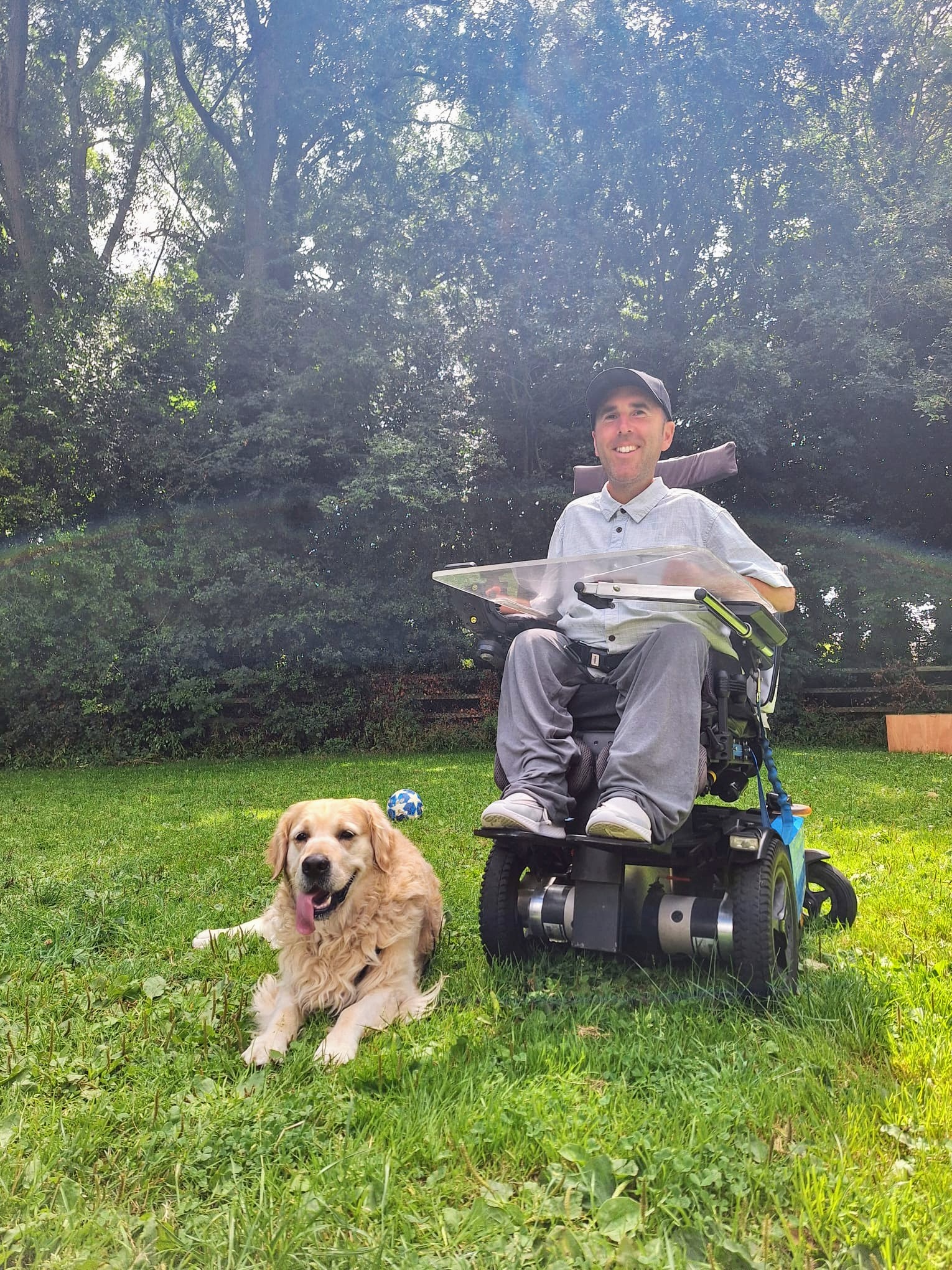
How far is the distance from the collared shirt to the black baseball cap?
28cm

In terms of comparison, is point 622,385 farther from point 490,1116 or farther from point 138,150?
point 138,150

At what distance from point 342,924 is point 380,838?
0.26 meters

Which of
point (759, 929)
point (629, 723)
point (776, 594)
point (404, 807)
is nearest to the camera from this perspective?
point (759, 929)

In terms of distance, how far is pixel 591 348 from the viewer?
13.0 metres

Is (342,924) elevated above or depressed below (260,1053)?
above

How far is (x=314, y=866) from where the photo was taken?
2.36 meters

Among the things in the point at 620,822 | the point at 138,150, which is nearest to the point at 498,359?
the point at 138,150

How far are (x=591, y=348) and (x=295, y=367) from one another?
15.0 feet

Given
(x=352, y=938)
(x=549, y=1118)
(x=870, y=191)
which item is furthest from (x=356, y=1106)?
(x=870, y=191)

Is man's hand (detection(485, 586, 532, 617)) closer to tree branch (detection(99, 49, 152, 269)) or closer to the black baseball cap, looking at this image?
the black baseball cap

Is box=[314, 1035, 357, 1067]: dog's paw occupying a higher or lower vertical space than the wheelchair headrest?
lower

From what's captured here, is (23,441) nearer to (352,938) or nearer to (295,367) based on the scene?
(295,367)

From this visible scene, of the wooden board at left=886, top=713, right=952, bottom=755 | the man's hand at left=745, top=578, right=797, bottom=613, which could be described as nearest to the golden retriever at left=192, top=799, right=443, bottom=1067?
the man's hand at left=745, top=578, right=797, bottom=613

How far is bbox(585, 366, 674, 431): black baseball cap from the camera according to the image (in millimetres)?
2863
